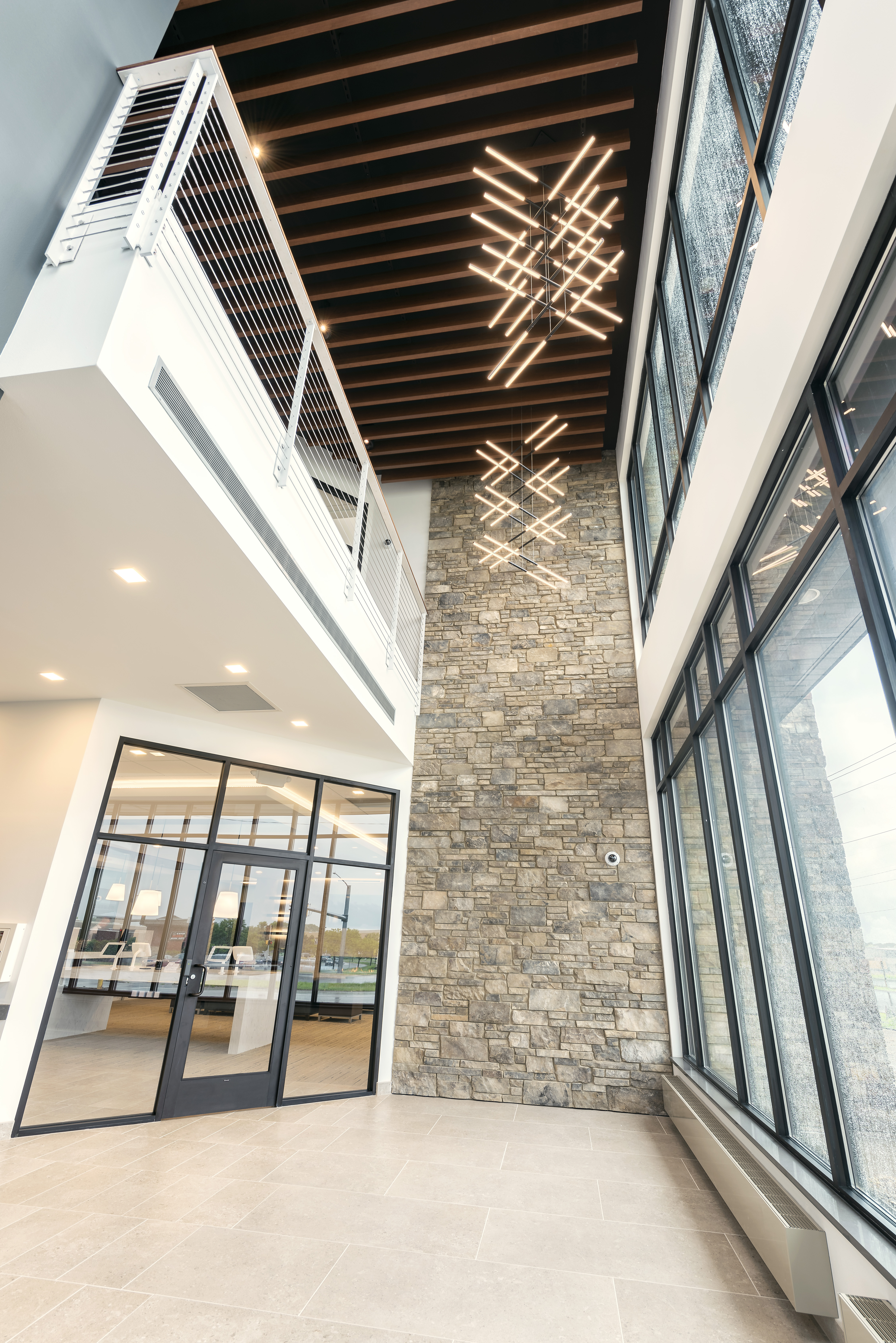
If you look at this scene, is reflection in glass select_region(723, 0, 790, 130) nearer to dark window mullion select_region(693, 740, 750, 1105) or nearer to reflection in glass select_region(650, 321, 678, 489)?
reflection in glass select_region(650, 321, 678, 489)

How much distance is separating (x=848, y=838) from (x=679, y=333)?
14.6ft

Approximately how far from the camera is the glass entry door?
19.1 feet

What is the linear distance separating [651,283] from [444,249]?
201 cm

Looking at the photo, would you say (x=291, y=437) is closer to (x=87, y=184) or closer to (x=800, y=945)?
(x=87, y=184)

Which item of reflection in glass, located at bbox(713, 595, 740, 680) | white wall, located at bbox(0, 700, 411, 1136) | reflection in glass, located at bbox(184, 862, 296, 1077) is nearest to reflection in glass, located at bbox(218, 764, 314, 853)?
white wall, located at bbox(0, 700, 411, 1136)

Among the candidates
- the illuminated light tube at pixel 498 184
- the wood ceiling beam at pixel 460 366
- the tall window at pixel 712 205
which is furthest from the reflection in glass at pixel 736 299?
the wood ceiling beam at pixel 460 366

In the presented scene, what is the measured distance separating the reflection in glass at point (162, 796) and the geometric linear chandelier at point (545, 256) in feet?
14.9

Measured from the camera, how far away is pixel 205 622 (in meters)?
4.66

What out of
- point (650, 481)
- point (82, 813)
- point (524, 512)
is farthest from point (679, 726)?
point (82, 813)

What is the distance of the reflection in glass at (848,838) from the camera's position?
7.84 ft

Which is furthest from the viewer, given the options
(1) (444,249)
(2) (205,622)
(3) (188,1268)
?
(1) (444,249)

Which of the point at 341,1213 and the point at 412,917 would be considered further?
the point at 412,917

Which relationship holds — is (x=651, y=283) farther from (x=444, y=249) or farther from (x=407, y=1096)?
(x=407, y=1096)

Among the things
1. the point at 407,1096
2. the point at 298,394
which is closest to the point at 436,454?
the point at 298,394
